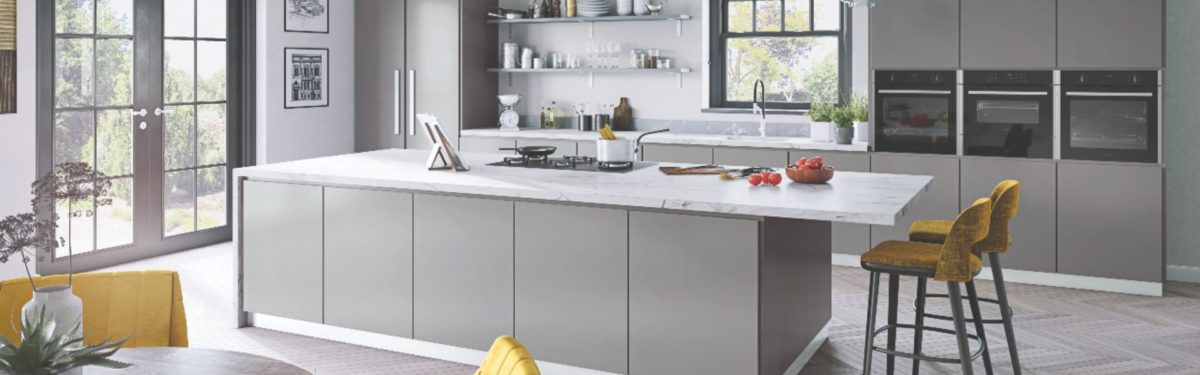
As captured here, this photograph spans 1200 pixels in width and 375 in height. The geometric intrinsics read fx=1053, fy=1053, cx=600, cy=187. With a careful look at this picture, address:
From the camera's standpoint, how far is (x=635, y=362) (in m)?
4.06

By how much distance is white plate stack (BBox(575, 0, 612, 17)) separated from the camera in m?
7.83

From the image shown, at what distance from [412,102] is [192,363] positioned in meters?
5.99

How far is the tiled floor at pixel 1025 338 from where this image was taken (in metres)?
4.54

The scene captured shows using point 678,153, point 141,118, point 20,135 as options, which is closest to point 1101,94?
point 678,153

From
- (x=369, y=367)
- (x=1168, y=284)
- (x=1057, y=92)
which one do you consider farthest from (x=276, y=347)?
(x=1168, y=284)

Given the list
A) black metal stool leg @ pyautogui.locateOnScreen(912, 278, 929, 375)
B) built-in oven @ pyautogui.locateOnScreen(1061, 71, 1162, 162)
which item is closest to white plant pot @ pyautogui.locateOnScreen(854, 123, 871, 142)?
built-in oven @ pyautogui.locateOnScreen(1061, 71, 1162, 162)

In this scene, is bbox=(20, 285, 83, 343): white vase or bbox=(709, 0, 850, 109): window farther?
bbox=(709, 0, 850, 109): window

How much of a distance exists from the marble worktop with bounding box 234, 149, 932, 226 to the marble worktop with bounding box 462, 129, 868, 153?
2.16 meters

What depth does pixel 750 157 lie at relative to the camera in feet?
22.6

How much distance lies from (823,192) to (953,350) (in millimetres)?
1339

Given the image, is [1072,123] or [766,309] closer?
[766,309]

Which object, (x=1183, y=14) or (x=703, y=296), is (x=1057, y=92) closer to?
(x=1183, y=14)

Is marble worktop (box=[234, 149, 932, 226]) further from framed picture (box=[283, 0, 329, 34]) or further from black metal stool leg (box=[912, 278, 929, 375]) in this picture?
framed picture (box=[283, 0, 329, 34])

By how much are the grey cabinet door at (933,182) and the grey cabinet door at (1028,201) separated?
0.08 meters
